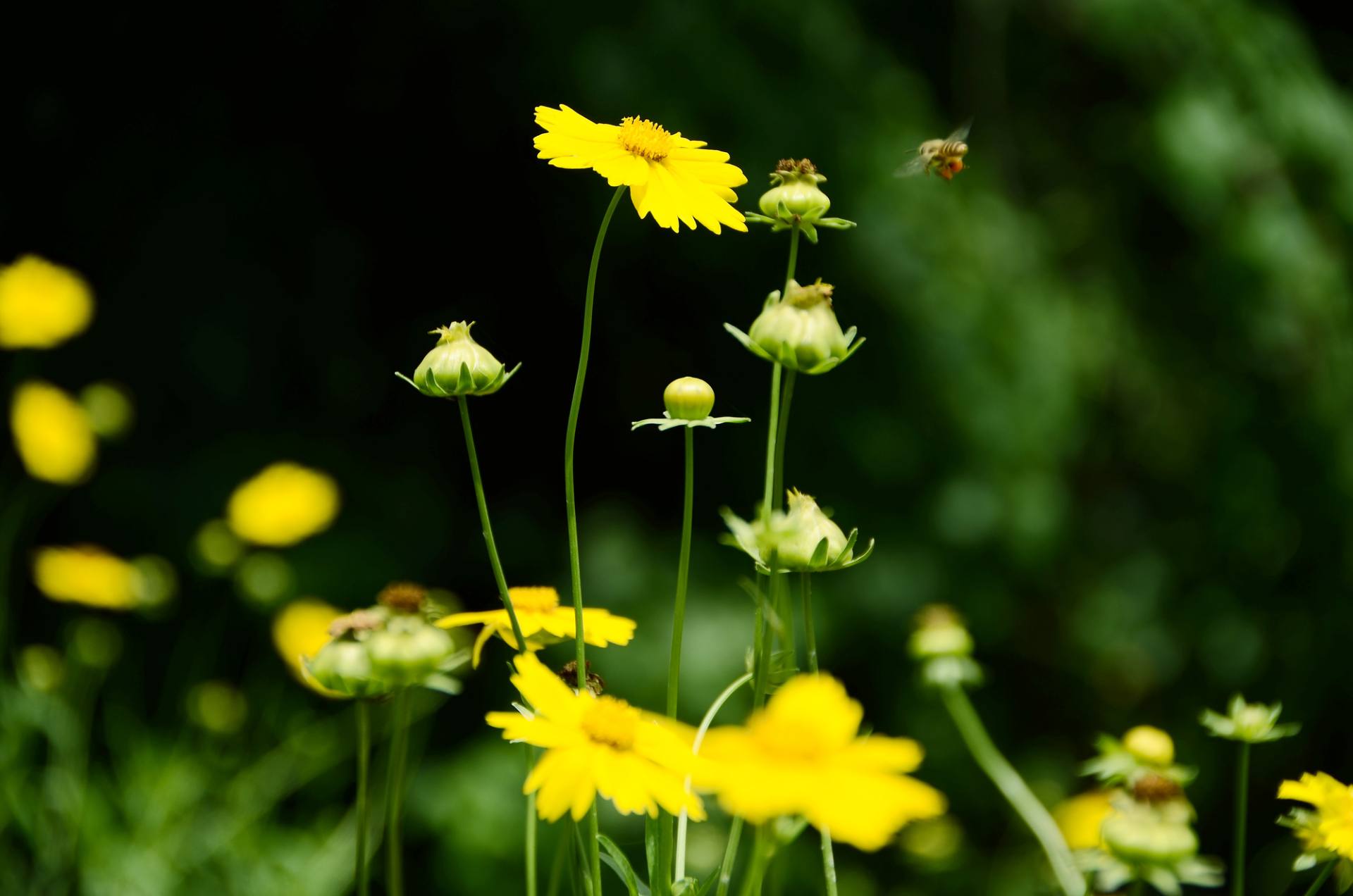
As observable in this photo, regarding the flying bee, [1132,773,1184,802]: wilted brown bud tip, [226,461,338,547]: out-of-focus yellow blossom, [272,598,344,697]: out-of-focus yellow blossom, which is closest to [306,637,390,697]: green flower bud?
[1132,773,1184,802]: wilted brown bud tip

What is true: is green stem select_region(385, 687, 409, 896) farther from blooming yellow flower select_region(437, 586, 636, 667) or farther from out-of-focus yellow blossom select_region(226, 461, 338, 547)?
out-of-focus yellow blossom select_region(226, 461, 338, 547)

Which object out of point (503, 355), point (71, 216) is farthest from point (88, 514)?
point (503, 355)

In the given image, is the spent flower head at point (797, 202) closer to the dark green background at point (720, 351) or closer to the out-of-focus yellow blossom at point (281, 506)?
the dark green background at point (720, 351)

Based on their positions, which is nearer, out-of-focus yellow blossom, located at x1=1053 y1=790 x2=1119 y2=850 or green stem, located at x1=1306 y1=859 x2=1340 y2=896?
green stem, located at x1=1306 y1=859 x2=1340 y2=896

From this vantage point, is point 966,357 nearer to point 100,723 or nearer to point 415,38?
point 415,38

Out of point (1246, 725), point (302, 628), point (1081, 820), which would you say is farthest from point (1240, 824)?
point (302, 628)

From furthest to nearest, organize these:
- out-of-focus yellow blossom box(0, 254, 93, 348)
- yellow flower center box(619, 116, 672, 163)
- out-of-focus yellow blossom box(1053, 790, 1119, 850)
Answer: out-of-focus yellow blossom box(0, 254, 93, 348)
out-of-focus yellow blossom box(1053, 790, 1119, 850)
yellow flower center box(619, 116, 672, 163)
